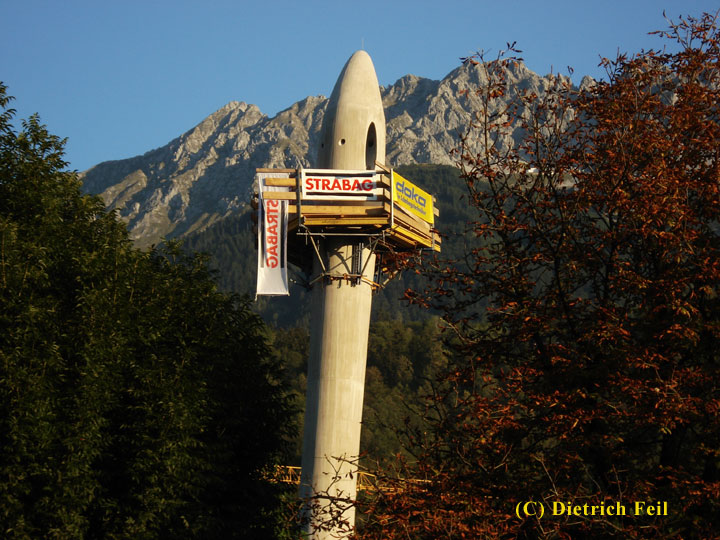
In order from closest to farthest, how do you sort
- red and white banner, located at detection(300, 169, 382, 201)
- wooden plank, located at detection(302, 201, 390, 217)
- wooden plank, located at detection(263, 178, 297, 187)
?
wooden plank, located at detection(302, 201, 390, 217)
red and white banner, located at detection(300, 169, 382, 201)
wooden plank, located at detection(263, 178, 297, 187)

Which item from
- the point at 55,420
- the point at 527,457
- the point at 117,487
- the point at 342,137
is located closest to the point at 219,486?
the point at 117,487

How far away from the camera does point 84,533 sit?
26188mm

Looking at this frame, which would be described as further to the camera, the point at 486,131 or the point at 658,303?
the point at 486,131

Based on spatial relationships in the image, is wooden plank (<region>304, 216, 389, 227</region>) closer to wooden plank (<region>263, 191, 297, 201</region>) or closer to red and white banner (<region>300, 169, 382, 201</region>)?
red and white banner (<region>300, 169, 382, 201</region>)

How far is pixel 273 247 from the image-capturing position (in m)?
27.9

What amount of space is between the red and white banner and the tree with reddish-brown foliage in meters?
9.46

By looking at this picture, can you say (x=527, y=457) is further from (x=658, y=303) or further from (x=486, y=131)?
(x=486, y=131)

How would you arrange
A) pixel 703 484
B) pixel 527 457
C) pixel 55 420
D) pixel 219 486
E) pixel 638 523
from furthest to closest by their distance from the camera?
pixel 219 486, pixel 55 420, pixel 527 457, pixel 638 523, pixel 703 484

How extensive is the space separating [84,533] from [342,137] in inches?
554

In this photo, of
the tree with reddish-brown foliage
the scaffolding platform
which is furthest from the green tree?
the tree with reddish-brown foliage

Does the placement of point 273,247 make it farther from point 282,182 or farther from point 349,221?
point 349,221

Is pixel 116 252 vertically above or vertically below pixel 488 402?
above

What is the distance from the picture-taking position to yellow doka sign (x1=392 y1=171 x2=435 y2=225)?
2790cm

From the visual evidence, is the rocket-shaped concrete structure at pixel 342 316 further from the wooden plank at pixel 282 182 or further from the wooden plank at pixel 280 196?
the wooden plank at pixel 280 196
